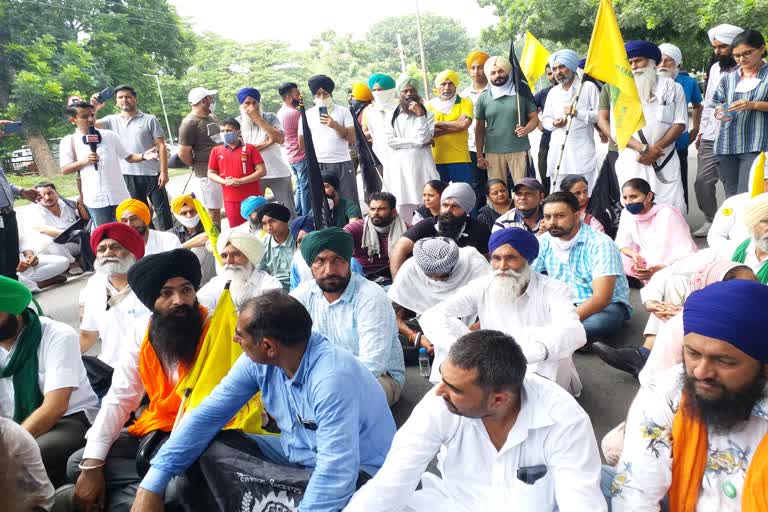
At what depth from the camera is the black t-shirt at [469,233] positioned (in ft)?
16.4

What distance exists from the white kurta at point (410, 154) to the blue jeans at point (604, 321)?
2.93 metres

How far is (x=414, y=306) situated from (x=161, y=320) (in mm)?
1842

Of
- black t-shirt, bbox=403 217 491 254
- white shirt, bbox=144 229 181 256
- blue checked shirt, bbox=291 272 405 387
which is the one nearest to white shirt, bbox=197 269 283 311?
blue checked shirt, bbox=291 272 405 387

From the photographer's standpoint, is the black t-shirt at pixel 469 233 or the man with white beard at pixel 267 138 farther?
the man with white beard at pixel 267 138

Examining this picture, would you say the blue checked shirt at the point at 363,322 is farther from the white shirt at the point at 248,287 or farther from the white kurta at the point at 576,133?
the white kurta at the point at 576,133

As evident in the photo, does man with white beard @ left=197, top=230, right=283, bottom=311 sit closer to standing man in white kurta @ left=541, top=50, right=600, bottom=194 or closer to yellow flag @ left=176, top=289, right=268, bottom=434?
yellow flag @ left=176, top=289, right=268, bottom=434

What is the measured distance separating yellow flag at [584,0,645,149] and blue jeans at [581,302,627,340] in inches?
72.8

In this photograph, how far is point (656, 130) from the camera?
19.9 feet

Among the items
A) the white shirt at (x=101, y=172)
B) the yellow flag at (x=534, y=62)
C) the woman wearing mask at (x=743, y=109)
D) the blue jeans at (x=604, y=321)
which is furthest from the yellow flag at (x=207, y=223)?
the yellow flag at (x=534, y=62)

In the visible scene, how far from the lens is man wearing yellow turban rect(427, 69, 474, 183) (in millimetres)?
7000

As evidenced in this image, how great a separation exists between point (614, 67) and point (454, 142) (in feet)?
6.95

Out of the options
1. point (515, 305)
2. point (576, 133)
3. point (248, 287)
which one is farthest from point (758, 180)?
point (248, 287)

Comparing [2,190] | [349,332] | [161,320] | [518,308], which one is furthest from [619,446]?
[2,190]

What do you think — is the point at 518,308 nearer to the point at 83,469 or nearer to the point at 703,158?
the point at 83,469
